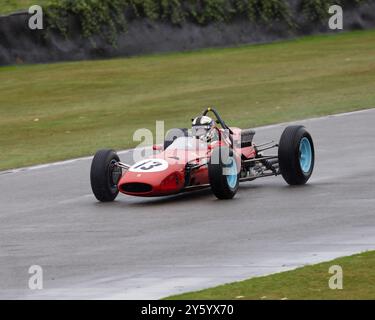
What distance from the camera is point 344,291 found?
31.5 feet

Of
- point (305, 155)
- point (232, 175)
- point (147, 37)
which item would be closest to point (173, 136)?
point (232, 175)

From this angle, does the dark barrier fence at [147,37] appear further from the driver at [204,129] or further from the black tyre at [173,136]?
the driver at [204,129]

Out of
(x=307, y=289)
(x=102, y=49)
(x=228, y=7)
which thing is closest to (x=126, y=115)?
(x=102, y=49)

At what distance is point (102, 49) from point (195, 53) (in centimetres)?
322

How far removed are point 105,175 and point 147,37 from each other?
23.7 meters

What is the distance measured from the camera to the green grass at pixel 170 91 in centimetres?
2503

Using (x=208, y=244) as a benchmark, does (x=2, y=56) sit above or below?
above

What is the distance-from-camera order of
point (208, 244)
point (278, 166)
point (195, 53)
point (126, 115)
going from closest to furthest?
point (208, 244)
point (278, 166)
point (126, 115)
point (195, 53)

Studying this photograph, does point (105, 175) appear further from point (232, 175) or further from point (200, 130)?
point (232, 175)

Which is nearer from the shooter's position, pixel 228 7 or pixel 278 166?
pixel 278 166

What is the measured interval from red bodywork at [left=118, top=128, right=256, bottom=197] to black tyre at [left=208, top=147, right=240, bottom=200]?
0.38m

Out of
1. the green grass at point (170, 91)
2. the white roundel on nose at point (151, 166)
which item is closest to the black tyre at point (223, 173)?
the white roundel on nose at point (151, 166)
